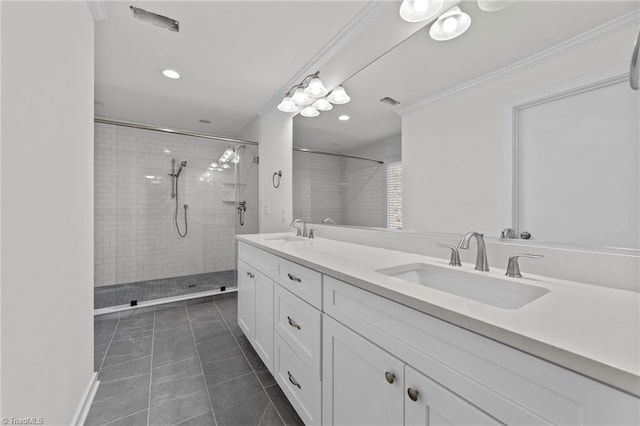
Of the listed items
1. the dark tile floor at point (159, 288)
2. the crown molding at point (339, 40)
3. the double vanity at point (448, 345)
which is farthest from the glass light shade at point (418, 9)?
the dark tile floor at point (159, 288)

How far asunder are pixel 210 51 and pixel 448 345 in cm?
243

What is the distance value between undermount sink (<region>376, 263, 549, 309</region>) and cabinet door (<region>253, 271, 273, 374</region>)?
0.86 m

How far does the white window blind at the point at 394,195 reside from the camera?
1.46 meters

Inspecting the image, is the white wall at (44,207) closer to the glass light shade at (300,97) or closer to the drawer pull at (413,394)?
the drawer pull at (413,394)

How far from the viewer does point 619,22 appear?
0.78 meters

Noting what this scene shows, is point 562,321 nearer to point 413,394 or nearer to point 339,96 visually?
point 413,394

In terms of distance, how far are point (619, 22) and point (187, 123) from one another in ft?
13.3

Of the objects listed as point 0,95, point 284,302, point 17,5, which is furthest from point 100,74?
point 284,302

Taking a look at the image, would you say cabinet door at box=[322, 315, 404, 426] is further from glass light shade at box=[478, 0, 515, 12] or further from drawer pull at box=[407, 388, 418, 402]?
glass light shade at box=[478, 0, 515, 12]

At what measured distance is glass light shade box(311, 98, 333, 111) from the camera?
6.76 feet

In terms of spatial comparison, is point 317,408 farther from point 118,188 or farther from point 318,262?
point 118,188

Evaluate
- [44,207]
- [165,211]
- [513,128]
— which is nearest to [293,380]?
[44,207]

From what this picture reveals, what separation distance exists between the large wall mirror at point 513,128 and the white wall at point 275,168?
1069 millimetres

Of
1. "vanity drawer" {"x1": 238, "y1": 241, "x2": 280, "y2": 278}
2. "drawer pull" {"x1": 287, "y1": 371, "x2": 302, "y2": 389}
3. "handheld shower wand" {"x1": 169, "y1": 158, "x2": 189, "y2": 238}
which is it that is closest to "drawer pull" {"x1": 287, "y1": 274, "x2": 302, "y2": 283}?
"vanity drawer" {"x1": 238, "y1": 241, "x2": 280, "y2": 278}
